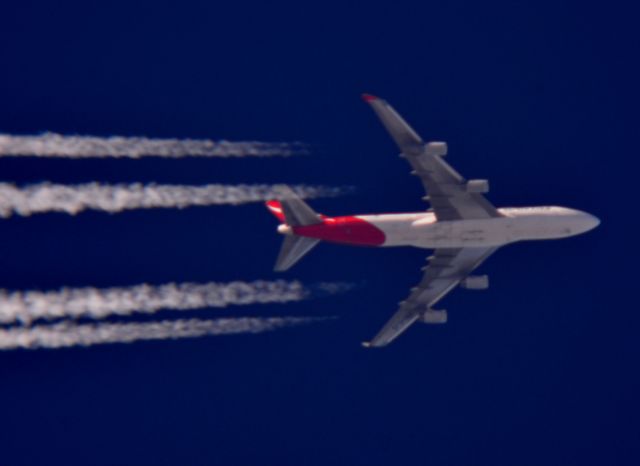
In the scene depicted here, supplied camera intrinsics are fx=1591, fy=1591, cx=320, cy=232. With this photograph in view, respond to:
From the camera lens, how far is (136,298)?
80.8 metres

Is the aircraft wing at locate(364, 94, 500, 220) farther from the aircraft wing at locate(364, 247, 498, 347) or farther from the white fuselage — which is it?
the aircraft wing at locate(364, 247, 498, 347)

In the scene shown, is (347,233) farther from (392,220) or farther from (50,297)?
(50,297)

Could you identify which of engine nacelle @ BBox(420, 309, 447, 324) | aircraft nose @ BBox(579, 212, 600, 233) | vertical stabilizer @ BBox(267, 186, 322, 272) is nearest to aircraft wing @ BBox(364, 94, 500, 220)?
aircraft nose @ BBox(579, 212, 600, 233)

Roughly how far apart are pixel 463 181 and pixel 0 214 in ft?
77.3

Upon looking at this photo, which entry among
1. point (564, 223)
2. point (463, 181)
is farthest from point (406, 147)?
point (564, 223)

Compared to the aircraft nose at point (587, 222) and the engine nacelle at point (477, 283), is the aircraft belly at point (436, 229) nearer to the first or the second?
the engine nacelle at point (477, 283)

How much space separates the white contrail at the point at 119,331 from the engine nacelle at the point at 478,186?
1210cm

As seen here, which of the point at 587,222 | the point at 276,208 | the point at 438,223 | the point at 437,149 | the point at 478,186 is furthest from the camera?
the point at 276,208

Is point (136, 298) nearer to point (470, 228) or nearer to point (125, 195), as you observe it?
point (125, 195)

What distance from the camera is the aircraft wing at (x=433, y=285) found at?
8594 centimetres

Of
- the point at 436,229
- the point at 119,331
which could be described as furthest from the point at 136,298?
the point at 436,229

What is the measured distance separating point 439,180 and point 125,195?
52.9 feet

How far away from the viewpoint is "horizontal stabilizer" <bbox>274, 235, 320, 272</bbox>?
81.9m

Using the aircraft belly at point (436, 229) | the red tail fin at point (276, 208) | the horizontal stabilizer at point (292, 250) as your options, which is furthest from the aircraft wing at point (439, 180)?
the red tail fin at point (276, 208)
